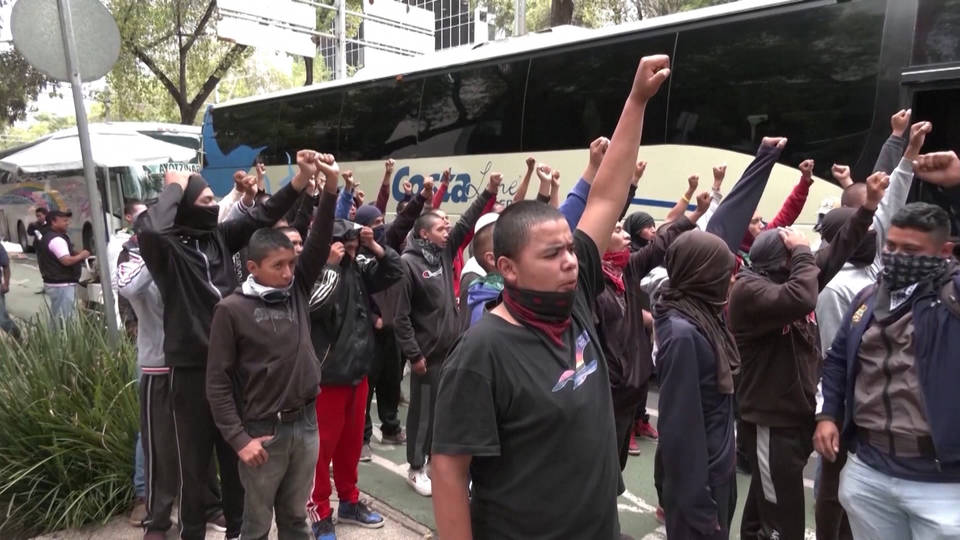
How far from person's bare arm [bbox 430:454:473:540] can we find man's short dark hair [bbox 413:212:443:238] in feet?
9.96

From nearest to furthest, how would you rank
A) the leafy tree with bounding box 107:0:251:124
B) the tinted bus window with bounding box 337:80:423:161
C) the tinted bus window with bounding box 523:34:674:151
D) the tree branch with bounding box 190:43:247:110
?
the tinted bus window with bounding box 523:34:674:151, the tinted bus window with bounding box 337:80:423:161, the leafy tree with bounding box 107:0:251:124, the tree branch with bounding box 190:43:247:110

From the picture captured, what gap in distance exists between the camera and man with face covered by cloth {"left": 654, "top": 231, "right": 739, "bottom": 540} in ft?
8.40

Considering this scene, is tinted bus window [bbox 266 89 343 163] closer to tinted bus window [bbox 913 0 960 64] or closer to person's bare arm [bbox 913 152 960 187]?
tinted bus window [bbox 913 0 960 64]

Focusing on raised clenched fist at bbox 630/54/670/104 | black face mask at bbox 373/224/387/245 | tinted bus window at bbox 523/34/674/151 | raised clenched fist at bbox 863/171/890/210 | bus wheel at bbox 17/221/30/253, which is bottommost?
bus wheel at bbox 17/221/30/253

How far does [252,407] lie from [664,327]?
1729 mm

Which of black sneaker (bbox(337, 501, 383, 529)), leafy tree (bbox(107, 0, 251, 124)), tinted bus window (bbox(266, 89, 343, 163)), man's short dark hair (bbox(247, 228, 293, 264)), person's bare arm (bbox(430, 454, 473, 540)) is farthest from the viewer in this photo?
leafy tree (bbox(107, 0, 251, 124))

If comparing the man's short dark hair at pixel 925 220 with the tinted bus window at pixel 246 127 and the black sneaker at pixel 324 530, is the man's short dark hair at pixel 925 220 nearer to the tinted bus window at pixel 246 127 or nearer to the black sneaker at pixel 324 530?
the black sneaker at pixel 324 530

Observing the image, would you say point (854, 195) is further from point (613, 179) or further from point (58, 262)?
point (58, 262)

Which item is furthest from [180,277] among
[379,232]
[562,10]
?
[562,10]

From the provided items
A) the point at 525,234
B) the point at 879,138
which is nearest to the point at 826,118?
the point at 879,138

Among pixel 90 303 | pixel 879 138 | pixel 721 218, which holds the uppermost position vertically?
pixel 879 138

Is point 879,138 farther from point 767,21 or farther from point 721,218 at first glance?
point 721,218

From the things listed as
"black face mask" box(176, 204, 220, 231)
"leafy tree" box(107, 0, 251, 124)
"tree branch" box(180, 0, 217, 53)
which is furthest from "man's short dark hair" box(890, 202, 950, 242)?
"tree branch" box(180, 0, 217, 53)

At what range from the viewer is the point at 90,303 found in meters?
7.08
